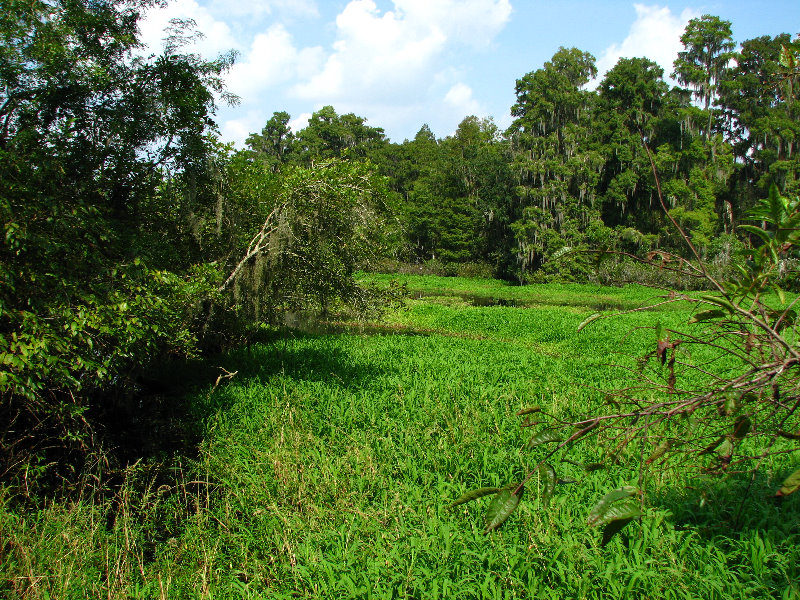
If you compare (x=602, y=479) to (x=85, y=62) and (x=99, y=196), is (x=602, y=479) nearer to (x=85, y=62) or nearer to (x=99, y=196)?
(x=99, y=196)

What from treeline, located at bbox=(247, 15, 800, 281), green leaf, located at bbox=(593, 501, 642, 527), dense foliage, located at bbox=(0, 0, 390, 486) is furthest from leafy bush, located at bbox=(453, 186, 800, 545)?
treeline, located at bbox=(247, 15, 800, 281)

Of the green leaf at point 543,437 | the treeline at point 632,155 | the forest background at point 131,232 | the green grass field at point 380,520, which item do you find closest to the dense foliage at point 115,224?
the forest background at point 131,232

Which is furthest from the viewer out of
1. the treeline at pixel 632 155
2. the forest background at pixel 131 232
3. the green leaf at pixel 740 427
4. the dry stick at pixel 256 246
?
the treeline at pixel 632 155

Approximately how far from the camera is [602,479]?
5.98 meters

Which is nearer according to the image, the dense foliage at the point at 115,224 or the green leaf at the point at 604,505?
the green leaf at the point at 604,505

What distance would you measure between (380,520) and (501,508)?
14.7 ft

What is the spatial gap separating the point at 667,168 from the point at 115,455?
41.4 m

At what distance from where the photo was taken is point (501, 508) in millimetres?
1376

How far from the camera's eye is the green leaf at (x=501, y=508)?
1333 mm

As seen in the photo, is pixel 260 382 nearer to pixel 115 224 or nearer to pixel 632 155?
pixel 115 224

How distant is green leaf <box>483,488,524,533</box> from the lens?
4.37 feet

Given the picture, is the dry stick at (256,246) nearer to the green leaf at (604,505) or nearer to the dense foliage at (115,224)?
the dense foliage at (115,224)

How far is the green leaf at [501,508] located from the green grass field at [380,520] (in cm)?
104

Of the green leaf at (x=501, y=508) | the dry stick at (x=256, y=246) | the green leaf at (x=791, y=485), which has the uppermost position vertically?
the dry stick at (x=256, y=246)
